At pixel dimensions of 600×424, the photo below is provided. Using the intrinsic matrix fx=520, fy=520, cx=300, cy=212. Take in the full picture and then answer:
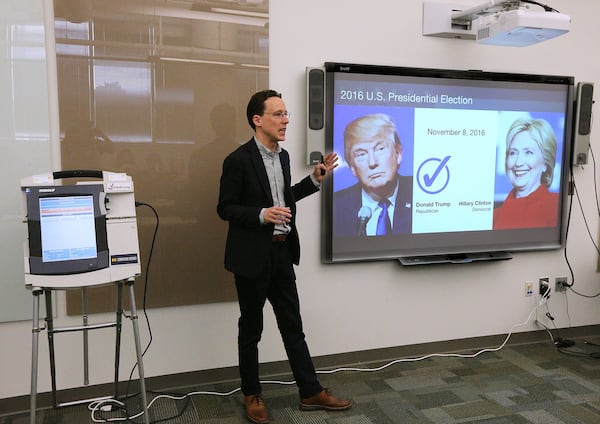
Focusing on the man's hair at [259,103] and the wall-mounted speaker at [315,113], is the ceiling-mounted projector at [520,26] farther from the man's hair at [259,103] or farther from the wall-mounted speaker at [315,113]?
the man's hair at [259,103]

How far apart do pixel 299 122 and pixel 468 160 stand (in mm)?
1310

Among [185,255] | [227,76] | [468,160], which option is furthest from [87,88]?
[468,160]

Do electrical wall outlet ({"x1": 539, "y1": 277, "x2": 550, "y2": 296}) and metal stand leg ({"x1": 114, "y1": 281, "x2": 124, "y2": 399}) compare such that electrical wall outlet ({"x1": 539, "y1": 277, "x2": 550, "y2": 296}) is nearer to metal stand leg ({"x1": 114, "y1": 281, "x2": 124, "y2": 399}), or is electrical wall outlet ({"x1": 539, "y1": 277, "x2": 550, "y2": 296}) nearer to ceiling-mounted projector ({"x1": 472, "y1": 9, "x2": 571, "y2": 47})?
ceiling-mounted projector ({"x1": 472, "y1": 9, "x2": 571, "y2": 47})

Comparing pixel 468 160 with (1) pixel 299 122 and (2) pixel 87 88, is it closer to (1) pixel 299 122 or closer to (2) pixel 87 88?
(1) pixel 299 122

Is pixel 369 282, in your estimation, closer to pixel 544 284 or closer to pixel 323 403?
pixel 323 403

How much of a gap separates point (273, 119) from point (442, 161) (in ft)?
4.98

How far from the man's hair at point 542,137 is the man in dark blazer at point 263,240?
1771mm

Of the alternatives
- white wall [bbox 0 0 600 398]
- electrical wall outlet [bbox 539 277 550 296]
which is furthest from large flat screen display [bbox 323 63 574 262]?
electrical wall outlet [bbox 539 277 550 296]

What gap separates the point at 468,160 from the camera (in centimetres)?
376

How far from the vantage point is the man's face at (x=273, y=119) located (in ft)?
8.89

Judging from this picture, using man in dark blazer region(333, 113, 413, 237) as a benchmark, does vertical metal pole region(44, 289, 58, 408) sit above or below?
below

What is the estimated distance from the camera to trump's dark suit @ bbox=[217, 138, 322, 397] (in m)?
2.68

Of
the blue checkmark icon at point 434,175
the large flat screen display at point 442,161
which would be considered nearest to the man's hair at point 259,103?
the large flat screen display at point 442,161

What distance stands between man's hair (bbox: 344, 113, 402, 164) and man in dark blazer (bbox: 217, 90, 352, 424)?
68 centimetres
